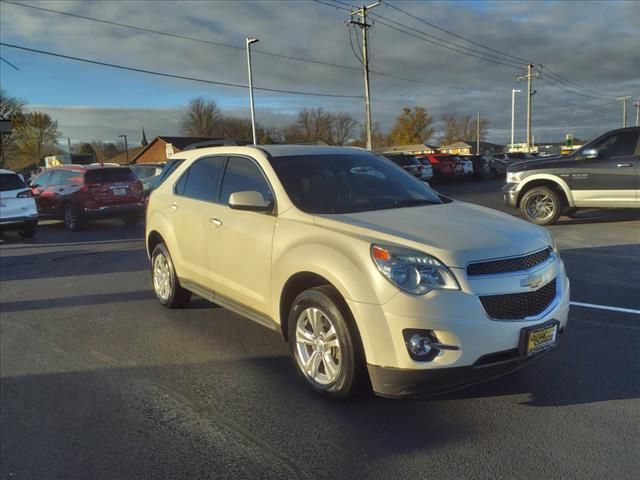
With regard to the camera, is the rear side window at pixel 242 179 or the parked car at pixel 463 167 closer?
the rear side window at pixel 242 179

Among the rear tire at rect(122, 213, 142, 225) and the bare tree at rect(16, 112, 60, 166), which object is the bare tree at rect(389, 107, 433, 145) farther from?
the rear tire at rect(122, 213, 142, 225)

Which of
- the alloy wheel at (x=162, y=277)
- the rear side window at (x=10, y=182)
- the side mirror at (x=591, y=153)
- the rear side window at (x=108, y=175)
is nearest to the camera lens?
the alloy wheel at (x=162, y=277)

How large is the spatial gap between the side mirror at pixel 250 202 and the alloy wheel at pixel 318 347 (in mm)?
903

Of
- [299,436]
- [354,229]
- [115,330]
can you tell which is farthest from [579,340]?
[115,330]

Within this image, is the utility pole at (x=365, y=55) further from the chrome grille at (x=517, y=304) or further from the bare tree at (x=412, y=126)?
the bare tree at (x=412, y=126)

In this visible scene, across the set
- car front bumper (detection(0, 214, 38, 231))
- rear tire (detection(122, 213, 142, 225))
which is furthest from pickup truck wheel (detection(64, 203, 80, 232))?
rear tire (detection(122, 213, 142, 225))

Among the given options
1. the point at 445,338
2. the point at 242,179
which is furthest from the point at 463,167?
the point at 445,338

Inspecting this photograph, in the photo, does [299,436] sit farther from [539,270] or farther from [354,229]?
[539,270]

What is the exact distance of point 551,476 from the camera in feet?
9.03

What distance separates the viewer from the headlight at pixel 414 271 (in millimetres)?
3115

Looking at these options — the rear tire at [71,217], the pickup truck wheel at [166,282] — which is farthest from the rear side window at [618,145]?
the rear tire at [71,217]

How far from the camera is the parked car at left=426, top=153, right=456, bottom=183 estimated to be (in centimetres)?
3228

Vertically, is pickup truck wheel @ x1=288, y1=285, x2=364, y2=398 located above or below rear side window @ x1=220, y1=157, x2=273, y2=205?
below

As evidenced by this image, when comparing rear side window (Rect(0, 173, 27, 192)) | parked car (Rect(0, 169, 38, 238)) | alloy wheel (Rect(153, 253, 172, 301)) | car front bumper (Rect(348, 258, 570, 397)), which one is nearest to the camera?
car front bumper (Rect(348, 258, 570, 397))
